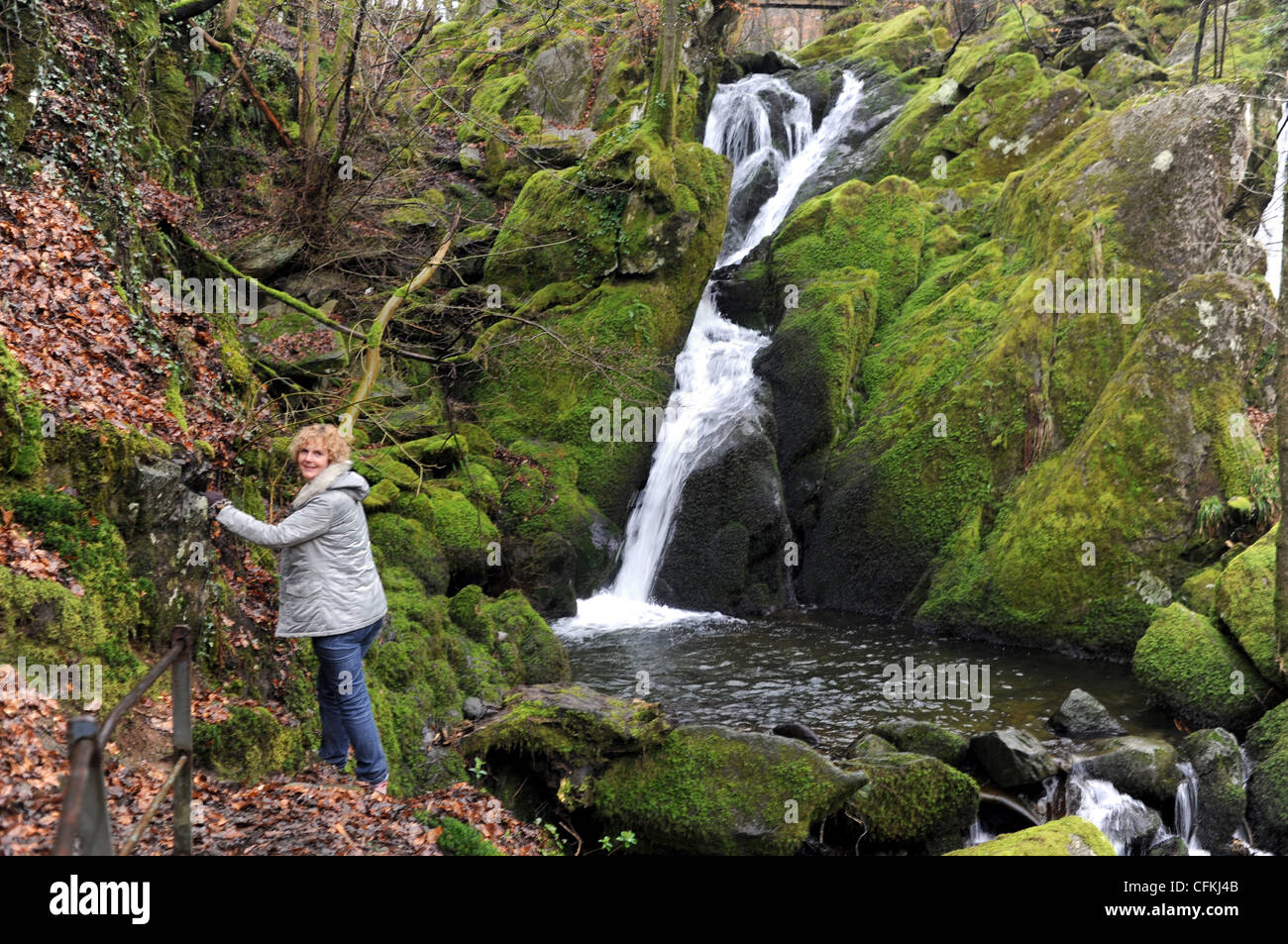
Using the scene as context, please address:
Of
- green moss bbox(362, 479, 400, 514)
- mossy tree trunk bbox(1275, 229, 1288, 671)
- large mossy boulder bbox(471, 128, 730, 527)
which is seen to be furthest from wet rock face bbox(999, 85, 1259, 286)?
green moss bbox(362, 479, 400, 514)

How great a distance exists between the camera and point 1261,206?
13.6 m

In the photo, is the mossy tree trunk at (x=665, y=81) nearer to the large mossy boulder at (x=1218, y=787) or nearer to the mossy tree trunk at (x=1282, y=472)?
the mossy tree trunk at (x=1282, y=472)

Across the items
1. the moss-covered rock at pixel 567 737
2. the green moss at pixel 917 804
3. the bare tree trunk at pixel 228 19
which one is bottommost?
the green moss at pixel 917 804

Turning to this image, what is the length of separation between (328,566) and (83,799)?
108 inches

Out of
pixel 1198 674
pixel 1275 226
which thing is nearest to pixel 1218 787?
pixel 1198 674

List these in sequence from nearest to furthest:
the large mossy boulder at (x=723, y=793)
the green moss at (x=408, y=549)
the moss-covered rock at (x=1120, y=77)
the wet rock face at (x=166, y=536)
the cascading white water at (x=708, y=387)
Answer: the wet rock face at (x=166, y=536) < the large mossy boulder at (x=723, y=793) < the green moss at (x=408, y=549) < the cascading white water at (x=708, y=387) < the moss-covered rock at (x=1120, y=77)

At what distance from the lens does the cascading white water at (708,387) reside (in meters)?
14.4

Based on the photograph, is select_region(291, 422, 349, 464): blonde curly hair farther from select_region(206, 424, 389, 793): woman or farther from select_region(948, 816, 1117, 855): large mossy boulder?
select_region(948, 816, 1117, 855): large mossy boulder

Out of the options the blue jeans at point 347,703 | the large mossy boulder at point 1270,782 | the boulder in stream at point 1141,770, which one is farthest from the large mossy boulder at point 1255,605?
the blue jeans at point 347,703

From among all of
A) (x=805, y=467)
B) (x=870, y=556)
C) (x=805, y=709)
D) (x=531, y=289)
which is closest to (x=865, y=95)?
(x=531, y=289)

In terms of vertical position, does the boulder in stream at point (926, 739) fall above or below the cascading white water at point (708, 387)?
below

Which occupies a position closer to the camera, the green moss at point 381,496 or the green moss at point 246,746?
the green moss at point 246,746

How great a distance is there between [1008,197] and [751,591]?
9.10 meters

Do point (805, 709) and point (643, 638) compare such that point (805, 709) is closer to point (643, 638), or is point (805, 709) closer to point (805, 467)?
point (643, 638)
